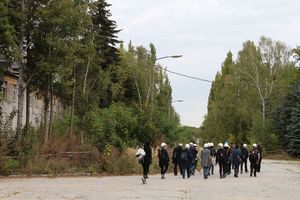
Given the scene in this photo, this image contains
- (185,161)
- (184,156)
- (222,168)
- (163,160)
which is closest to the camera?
(163,160)

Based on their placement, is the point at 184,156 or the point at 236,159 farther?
the point at 236,159

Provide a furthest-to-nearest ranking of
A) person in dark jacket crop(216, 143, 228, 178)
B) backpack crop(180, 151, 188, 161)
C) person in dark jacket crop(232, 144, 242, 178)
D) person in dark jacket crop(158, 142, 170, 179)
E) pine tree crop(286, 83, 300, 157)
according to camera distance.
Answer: pine tree crop(286, 83, 300, 157) < person in dark jacket crop(232, 144, 242, 178) < backpack crop(180, 151, 188, 161) < person in dark jacket crop(216, 143, 228, 178) < person in dark jacket crop(158, 142, 170, 179)

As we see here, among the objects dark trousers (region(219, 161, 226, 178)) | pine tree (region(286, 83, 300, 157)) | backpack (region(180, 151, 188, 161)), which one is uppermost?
pine tree (region(286, 83, 300, 157))

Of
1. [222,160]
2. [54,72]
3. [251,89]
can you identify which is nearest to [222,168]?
[222,160]

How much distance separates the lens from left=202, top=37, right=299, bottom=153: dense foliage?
82.9m

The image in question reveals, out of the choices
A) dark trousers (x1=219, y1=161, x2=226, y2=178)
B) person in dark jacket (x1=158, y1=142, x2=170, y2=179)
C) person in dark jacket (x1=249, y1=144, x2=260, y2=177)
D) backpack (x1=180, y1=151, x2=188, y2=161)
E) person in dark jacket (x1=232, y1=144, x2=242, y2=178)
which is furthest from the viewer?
person in dark jacket (x1=232, y1=144, x2=242, y2=178)

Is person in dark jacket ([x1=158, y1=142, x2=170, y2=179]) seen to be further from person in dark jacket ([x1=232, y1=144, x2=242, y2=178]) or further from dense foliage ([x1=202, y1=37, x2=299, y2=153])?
dense foliage ([x1=202, y1=37, x2=299, y2=153])

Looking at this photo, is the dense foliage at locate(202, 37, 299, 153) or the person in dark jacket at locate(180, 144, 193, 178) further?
the dense foliage at locate(202, 37, 299, 153)

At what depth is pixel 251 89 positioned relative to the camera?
277 ft

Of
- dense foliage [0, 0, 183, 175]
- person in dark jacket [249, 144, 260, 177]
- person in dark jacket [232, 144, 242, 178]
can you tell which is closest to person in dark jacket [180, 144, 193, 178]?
person in dark jacket [232, 144, 242, 178]

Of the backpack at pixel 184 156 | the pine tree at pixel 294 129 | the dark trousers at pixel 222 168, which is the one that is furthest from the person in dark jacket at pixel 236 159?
the pine tree at pixel 294 129

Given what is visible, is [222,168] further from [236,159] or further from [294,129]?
[294,129]

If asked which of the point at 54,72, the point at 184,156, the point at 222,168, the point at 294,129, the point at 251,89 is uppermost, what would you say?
the point at 251,89

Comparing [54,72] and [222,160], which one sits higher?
[54,72]
